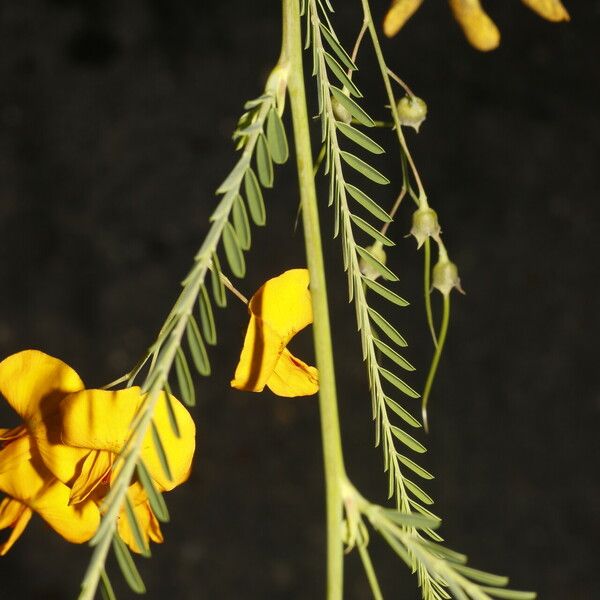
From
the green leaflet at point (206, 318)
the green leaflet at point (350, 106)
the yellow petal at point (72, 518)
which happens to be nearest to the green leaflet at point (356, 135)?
the green leaflet at point (350, 106)

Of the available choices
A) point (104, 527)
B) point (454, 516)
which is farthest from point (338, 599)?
point (454, 516)

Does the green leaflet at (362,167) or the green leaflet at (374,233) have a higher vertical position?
the green leaflet at (362,167)

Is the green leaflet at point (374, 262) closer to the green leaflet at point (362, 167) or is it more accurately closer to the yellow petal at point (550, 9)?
the green leaflet at point (362, 167)

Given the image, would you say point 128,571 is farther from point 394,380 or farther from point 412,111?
point 412,111

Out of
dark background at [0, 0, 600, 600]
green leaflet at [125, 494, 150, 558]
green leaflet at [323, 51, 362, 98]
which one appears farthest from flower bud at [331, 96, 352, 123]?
dark background at [0, 0, 600, 600]

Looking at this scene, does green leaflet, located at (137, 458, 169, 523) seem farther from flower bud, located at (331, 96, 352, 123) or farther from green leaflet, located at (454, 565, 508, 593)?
flower bud, located at (331, 96, 352, 123)

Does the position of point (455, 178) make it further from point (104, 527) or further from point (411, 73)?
point (104, 527)
